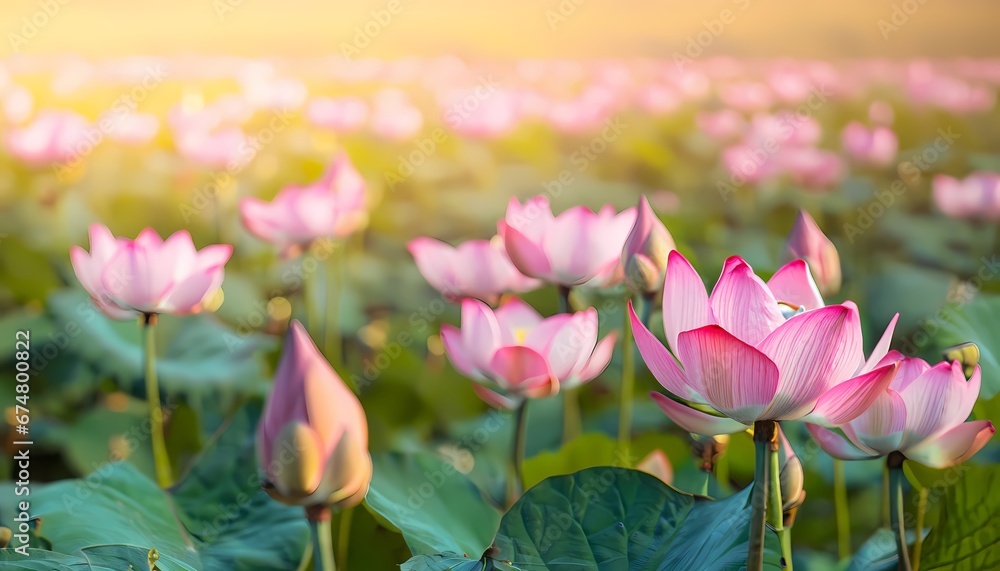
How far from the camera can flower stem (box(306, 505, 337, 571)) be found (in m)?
0.33

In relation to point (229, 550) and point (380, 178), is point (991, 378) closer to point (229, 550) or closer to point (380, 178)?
point (229, 550)

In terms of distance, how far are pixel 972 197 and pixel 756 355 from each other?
3.64 feet

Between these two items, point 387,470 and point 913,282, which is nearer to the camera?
point 387,470

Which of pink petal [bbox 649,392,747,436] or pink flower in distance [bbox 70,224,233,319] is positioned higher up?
pink flower in distance [bbox 70,224,233,319]

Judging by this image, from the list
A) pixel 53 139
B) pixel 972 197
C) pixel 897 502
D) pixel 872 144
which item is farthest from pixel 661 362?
pixel 872 144

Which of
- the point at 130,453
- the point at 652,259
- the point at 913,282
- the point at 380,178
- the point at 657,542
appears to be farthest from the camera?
the point at 380,178

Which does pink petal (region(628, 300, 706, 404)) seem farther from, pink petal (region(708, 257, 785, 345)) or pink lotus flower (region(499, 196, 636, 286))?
pink lotus flower (region(499, 196, 636, 286))

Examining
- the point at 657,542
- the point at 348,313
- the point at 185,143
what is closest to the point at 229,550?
the point at 657,542

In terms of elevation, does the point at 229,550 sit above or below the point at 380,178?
below

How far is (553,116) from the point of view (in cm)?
211

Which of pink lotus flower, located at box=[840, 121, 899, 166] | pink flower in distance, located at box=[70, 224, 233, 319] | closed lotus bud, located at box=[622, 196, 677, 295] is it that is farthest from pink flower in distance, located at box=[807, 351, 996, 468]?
pink lotus flower, located at box=[840, 121, 899, 166]

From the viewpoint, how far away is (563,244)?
0.55 m

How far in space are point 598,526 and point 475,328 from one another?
165 mm

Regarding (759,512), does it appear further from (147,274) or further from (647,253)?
(147,274)
